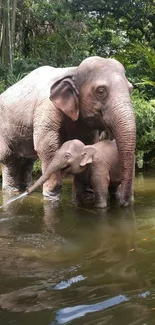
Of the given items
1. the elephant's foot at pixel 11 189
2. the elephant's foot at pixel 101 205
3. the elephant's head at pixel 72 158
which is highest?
the elephant's head at pixel 72 158

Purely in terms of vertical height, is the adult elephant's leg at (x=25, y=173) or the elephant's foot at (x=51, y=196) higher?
the elephant's foot at (x=51, y=196)

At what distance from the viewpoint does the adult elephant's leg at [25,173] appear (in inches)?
336

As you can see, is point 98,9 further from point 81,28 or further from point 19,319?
point 19,319

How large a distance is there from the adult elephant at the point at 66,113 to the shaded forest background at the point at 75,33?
6.31 metres

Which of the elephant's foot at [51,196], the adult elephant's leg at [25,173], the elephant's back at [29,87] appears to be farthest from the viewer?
the adult elephant's leg at [25,173]

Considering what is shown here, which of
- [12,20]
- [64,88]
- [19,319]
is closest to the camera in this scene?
[19,319]

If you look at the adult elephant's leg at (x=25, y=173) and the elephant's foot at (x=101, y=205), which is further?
the adult elephant's leg at (x=25, y=173)

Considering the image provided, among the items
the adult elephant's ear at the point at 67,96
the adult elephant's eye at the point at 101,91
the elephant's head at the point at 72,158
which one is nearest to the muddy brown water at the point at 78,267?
the elephant's head at the point at 72,158

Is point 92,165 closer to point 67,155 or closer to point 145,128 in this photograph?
point 67,155

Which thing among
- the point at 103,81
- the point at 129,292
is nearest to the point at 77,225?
the point at 103,81

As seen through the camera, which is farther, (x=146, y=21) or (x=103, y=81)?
(x=146, y=21)

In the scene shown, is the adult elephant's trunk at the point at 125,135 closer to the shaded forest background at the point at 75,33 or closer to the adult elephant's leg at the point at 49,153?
the adult elephant's leg at the point at 49,153

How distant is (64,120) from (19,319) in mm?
4073

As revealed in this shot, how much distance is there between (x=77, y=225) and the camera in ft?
16.7
